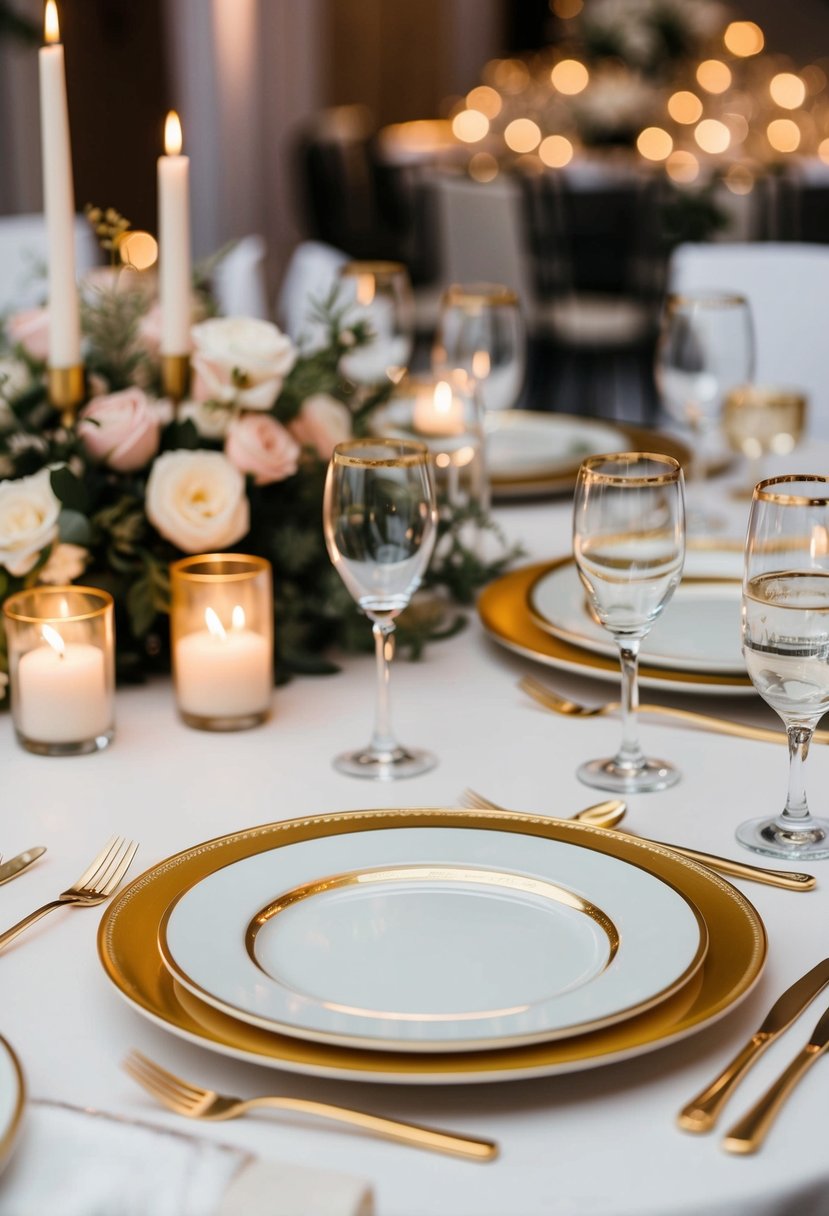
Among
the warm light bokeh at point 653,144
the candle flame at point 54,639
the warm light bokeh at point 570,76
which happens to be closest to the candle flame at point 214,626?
the candle flame at point 54,639

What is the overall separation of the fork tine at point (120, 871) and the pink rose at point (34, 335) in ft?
1.74

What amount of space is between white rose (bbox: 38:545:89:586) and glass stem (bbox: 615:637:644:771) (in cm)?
42

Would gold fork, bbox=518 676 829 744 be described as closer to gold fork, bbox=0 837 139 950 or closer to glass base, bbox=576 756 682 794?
glass base, bbox=576 756 682 794

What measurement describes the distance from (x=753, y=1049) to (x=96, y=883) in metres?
0.38

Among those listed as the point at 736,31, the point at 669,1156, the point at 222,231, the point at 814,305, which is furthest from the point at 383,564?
the point at 736,31

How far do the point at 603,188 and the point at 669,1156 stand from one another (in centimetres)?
527

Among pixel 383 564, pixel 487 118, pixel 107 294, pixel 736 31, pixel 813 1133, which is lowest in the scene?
pixel 813 1133

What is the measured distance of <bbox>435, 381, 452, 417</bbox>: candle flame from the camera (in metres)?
1.38

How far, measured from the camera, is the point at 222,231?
23.5ft

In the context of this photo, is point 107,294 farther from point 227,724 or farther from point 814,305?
point 814,305

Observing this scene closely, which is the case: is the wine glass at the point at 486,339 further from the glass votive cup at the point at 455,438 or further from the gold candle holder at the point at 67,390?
the gold candle holder at the point at 67,390

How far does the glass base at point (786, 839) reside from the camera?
2.91 ft

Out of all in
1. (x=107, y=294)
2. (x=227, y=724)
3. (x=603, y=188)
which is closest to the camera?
(x=227, y=724)

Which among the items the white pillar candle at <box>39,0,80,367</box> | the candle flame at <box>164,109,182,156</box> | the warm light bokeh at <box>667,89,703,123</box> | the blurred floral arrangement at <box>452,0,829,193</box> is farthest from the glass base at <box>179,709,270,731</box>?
the warm light bokeh at <box>667,89,703,123</box>
